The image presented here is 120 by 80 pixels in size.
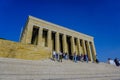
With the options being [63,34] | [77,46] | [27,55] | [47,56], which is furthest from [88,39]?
[27,55]

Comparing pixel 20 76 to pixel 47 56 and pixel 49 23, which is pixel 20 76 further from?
pixel 49 23

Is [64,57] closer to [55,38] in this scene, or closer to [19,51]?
[19,51]

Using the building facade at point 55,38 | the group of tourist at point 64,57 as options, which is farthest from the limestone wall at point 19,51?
the building facade at point 55,38

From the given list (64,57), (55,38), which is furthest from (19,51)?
(55,38)

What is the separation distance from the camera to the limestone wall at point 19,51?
1091 centimetres

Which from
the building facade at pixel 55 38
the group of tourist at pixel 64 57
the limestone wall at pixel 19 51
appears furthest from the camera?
the building facade at pixel 55 38

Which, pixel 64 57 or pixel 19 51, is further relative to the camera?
pixel 64 57

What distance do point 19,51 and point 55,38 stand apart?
15.1 meters

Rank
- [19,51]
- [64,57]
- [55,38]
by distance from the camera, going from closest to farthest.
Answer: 1. [19,51]
2. [64,57]
3. [55,38]

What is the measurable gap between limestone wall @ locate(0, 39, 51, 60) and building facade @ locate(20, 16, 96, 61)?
9268mm

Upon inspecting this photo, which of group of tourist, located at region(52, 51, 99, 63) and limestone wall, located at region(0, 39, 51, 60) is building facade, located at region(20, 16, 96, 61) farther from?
limestone wall, located at region(0, 39, 51, 60)

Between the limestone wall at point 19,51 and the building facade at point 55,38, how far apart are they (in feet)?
30.4

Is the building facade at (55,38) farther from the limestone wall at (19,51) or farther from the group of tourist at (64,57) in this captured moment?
the limestone wall at (19,51)

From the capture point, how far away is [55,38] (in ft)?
85.9
